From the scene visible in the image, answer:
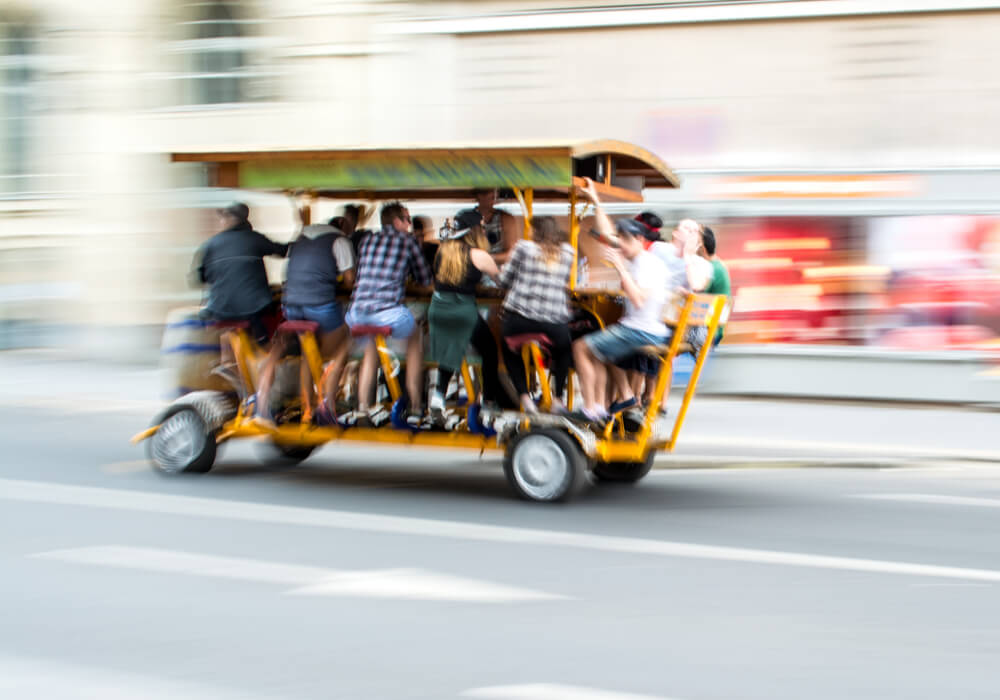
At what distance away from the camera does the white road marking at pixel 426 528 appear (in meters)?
6.11

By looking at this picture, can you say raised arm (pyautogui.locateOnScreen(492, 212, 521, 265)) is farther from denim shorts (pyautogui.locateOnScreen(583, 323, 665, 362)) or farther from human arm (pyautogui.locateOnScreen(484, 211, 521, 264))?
denim shorts (pyautogui.locateOnScreen(583, 323, 665, 362))

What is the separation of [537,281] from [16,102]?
45.2 ft

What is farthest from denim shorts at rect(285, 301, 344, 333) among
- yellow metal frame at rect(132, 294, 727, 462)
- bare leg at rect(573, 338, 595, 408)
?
bare leg at rect(573, 338, 595, 408)

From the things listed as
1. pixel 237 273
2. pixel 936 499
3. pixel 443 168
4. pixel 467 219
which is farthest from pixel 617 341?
pixel 237 273

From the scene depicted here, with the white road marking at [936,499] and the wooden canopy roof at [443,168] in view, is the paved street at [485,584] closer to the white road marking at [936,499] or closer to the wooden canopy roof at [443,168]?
the white road marking at [936,499]

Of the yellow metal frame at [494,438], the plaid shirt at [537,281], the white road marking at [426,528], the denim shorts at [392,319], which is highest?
the plaid shirt at [537,281]

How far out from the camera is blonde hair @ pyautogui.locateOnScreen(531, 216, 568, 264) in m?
7.44

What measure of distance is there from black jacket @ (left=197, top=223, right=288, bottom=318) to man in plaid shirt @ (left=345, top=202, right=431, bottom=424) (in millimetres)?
714

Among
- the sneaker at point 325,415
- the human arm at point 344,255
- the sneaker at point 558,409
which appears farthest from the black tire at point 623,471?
A: the human arm at point 344,255

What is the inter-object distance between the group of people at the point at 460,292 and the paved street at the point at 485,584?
29.2 inches

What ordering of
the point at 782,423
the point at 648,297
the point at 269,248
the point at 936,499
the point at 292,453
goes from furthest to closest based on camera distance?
the point at 782,423
the point at 292,453
the point at 269,248
the point at 936,499
the point at 648,297

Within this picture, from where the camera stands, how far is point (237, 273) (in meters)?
8.20

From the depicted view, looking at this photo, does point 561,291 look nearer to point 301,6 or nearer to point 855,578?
point 855,578

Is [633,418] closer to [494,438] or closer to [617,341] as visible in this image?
[617,341]
